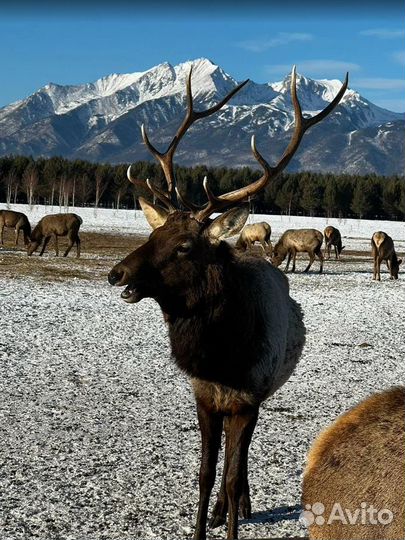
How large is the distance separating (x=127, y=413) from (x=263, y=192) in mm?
101249

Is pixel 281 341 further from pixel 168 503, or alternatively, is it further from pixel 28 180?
pixel 28 180

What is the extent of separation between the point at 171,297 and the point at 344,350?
7.82 m

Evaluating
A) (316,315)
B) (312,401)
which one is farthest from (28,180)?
(312,401)

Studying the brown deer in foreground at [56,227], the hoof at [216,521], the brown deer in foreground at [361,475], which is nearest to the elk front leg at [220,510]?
the hoof at [216,521]

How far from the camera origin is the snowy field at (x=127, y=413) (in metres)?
5.53

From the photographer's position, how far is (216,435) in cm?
526

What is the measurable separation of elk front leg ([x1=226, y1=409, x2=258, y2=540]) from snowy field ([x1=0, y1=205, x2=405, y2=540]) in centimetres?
31

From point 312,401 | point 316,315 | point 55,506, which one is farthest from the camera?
point 316,315

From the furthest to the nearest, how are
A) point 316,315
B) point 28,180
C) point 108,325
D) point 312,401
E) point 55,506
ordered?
1. point 28,180
2. point 316,315
3. point 108,325
4. point 312,401
5. point 55,506

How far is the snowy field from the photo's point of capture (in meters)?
5.53

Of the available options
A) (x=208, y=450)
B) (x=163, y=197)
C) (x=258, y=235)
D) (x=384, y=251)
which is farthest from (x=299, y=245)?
(x=208, y=450)

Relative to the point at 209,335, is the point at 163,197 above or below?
above

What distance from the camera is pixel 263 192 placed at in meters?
108

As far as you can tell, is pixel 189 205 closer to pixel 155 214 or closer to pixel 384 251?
pixel 155 214
